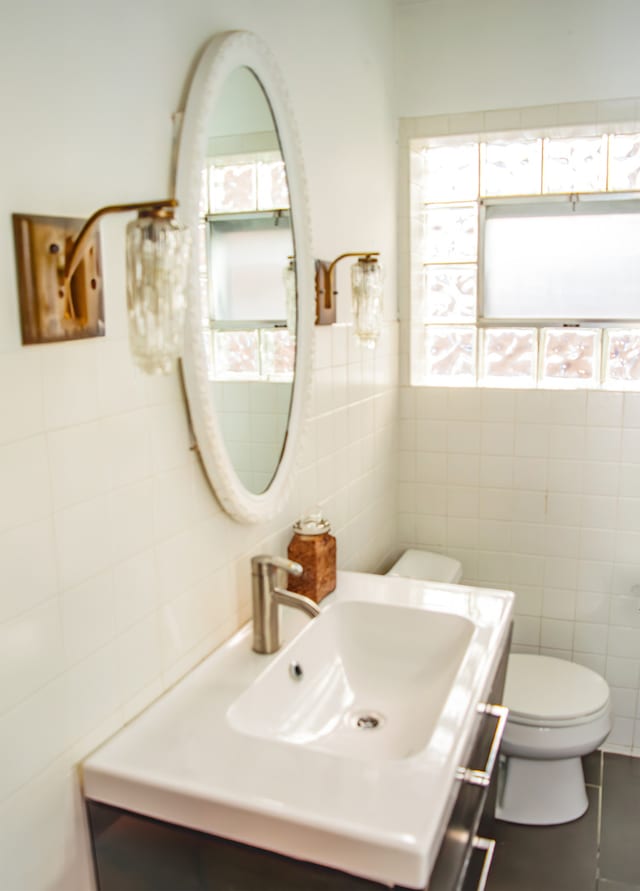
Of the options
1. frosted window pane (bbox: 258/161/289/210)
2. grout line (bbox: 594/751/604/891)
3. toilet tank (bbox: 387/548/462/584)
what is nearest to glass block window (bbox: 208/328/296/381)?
frosted window pane (bbox: 258/161/289/210)

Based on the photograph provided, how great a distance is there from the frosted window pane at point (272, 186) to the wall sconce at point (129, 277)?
58 cm

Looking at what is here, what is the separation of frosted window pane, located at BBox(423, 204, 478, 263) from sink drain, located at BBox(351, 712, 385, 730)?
5.66 feet

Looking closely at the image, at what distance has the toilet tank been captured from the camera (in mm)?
→ 2562

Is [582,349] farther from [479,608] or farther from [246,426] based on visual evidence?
[246,426]

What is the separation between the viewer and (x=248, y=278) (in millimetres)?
1550

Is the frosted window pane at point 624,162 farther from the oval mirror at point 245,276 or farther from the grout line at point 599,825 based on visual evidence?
the grout line at point 599,825

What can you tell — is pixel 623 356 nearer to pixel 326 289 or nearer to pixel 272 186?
pixel 326 289

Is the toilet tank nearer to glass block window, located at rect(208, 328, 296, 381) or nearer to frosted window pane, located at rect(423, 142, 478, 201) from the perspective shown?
glass block window, located at rect(208, 328, 296, 381)

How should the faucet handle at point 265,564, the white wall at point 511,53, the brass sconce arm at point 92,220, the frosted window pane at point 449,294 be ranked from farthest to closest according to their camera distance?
the frosted window pane at point 449,294 < the white wall at point 511,53 < the faucet handle at point 265,564 < the brass sconce arm at point 92,220

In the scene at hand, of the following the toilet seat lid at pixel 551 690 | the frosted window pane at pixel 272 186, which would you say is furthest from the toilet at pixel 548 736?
the frosted window pane at pixel 272 186

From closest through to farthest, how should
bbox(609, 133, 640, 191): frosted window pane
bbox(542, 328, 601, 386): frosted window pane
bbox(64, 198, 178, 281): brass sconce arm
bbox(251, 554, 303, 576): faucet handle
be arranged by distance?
1. bbox(64, 198, 178, 281): brass sconce arm
2. bbox(251, 554, 303, 576): faucet handle
3. bbox(609, 133, 640, 191): frosted window pane
4. bbox(542, 328, 601, 386): frosted window pane

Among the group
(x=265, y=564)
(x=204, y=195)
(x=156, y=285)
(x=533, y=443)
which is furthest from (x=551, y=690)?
(x=156, y=285)

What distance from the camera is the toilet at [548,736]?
87.7 inches

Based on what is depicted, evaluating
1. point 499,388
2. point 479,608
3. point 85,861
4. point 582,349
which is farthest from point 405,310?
point 85,861
